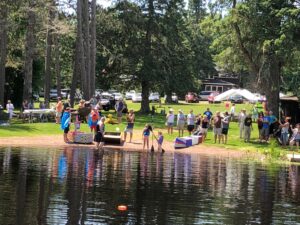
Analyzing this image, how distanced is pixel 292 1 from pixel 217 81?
262ft

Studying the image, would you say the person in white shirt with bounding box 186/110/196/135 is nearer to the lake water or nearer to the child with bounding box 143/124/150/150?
the child with bounding box 143/124/150/150

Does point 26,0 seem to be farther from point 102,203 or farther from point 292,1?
point 102,203

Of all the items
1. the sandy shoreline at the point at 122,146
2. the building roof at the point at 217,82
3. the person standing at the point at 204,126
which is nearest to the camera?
the sandy shoreline at the point at 122,146

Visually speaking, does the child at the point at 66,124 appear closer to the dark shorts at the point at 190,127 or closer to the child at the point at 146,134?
the child at the point at 146,134

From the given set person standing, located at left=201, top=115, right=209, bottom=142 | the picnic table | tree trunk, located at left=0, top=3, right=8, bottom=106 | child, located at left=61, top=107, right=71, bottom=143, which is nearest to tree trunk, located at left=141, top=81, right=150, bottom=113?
tree trunk, located at left=0, top=3, right=8, bottom=106

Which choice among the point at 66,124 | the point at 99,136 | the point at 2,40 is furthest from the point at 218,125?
the point at 2,40

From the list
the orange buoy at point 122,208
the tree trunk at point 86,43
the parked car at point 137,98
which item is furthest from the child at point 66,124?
the parked car at point 137,98

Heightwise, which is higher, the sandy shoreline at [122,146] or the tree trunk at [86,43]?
the tree trunk at [86,43]

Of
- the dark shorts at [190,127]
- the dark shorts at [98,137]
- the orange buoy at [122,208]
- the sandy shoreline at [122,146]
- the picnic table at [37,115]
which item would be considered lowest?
the orange buoy at [122,208]

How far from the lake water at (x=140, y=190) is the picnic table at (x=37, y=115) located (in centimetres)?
1335

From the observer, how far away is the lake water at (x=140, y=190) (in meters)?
13.7

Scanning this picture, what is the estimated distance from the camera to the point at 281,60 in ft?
131

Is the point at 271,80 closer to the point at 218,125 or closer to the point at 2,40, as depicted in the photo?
the point at 218,125

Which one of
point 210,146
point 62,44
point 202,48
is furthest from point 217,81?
point 210,146
